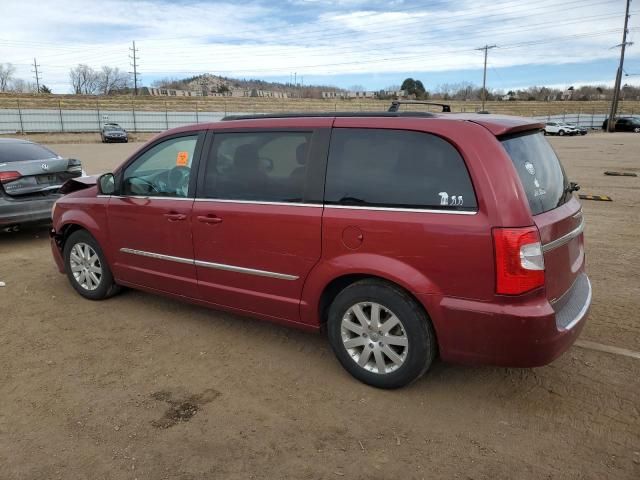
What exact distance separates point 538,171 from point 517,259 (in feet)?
2.47

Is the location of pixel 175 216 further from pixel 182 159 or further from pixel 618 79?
pixel 618 79

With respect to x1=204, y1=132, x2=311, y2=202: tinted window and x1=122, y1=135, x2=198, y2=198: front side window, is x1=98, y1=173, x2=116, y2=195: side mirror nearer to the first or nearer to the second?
x1=122, y1=135, x2=198, y2=198: front side window

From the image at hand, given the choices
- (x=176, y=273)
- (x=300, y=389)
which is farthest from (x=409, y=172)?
(x=176, y=273)

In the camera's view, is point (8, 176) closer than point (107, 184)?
No

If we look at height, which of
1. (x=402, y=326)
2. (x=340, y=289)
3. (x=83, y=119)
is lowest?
(x=402, y=326)

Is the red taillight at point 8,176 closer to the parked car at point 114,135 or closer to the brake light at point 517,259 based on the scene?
the brake light at point 517,259

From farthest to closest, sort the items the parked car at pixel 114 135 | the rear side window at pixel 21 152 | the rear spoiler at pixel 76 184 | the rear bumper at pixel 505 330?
Result: the parked car at pixel 114 135 → the rear side window at pixel 21 152 → the rear spoiler at pixel 76 184 → the rear bumper at pixel 505 330

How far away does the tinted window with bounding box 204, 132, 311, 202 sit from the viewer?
144 inches

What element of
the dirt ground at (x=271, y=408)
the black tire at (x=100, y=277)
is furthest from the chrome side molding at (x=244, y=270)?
the black tire at (x=100, y=277)

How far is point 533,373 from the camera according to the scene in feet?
12.0

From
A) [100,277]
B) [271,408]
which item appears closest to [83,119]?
[100,277]

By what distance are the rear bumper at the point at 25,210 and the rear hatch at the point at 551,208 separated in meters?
6.54

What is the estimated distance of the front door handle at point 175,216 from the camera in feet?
13.8

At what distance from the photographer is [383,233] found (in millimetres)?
3195
